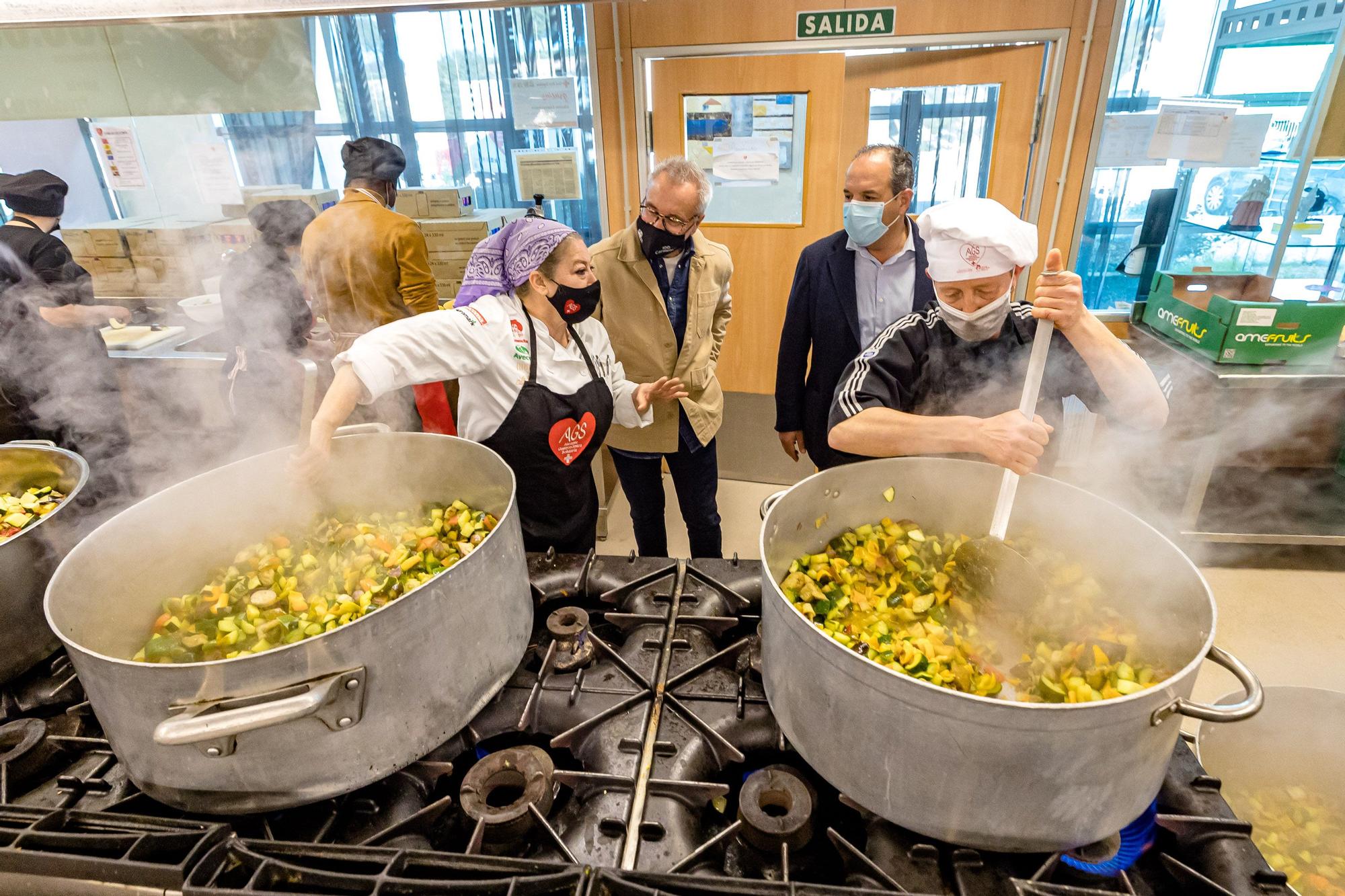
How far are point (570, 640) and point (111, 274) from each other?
3.82 m

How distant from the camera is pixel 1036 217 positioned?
337cm

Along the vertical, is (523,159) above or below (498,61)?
below

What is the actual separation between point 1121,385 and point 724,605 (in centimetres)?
94

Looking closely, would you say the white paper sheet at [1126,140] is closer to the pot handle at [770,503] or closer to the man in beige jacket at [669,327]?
the man in beige jacket at [669,327]

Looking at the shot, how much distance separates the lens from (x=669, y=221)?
2365 millimetres

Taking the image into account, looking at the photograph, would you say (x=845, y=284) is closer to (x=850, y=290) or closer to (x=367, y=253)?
(x=850, y=290)

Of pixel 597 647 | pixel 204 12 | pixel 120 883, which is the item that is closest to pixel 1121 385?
pixel 597 647

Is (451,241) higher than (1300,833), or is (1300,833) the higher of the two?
(451,241)

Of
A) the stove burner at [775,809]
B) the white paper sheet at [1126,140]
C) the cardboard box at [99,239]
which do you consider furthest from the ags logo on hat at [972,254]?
the cardboard box at [99,239]

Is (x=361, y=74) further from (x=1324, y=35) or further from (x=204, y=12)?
(x=1324, y=35)

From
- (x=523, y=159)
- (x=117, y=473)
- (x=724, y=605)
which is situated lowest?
(x=724, y=605)

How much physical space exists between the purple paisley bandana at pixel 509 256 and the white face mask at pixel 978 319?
91cm

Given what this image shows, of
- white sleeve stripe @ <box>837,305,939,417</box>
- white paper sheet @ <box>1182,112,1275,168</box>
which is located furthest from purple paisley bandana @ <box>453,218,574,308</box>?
white paper sheet @ <box>1182,112,1275,168</box>

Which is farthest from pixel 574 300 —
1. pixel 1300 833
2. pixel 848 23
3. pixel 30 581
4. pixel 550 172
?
pixel 848 23
